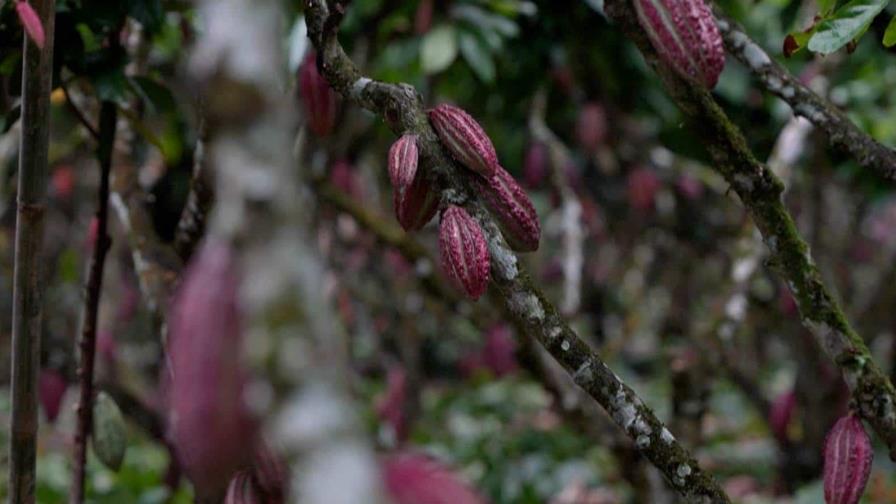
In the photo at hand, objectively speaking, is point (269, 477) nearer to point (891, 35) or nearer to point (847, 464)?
point (847, 464)

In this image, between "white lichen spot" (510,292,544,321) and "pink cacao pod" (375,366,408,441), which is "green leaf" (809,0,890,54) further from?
"pink cacao pod" (375,366,408,441)

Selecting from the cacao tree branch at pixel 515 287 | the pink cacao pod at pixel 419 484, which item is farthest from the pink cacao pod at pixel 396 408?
the pink cacao pod at pixel 419 484

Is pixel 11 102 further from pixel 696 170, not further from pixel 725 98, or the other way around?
pixel 696 170

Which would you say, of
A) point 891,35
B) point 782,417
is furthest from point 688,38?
point 782,417

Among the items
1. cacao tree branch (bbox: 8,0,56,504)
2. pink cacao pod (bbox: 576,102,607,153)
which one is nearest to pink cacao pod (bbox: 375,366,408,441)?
pink cacao pod (bbox: 576,102,607,153)

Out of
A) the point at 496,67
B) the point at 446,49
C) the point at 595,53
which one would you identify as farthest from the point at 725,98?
the point at 446,49

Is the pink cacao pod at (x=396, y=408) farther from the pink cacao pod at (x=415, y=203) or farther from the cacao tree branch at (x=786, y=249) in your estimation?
the pink cacao pod at (x=415, y=203)

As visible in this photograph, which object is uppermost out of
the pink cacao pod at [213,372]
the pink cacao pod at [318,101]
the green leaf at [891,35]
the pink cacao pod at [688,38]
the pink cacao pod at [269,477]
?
the pink cacao pod at [213,372]
